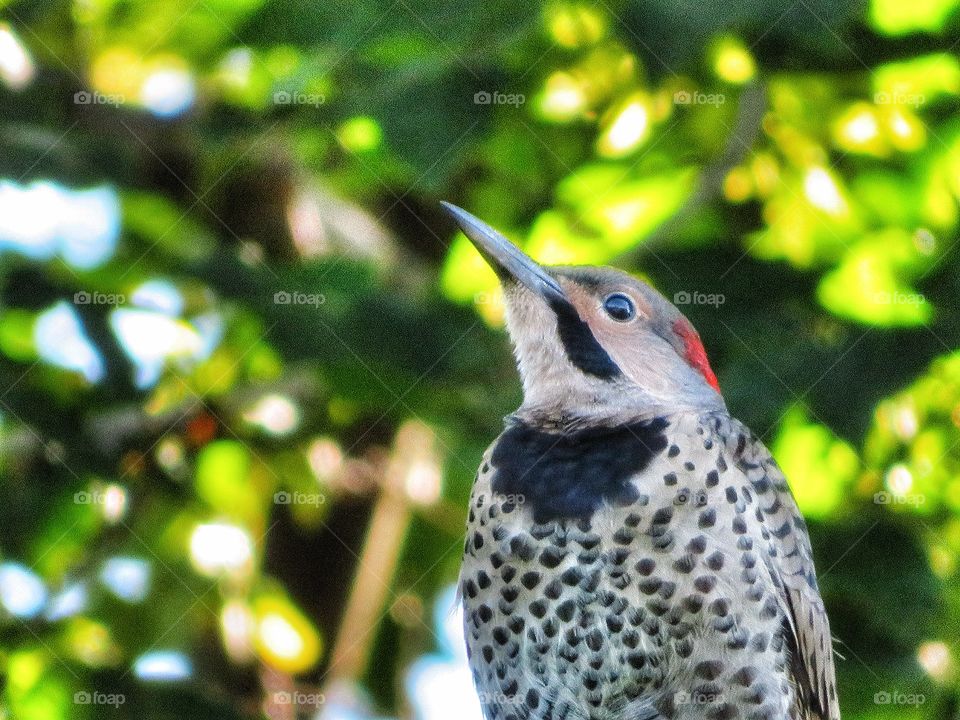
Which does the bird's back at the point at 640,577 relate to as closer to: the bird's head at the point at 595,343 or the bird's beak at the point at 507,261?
the bird's head at the point at 595,343

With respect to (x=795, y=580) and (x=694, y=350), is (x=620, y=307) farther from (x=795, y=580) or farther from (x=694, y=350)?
(x=795, y=580)

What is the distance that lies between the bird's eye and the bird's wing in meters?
0.41

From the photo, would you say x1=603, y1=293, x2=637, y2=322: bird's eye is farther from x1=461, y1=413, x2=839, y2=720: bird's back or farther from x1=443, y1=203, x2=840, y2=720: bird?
x1=461, y1=413, x2=839, y2=720: bird's back

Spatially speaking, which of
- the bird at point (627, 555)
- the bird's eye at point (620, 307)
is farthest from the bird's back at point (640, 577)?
the bird's eye at point (620, 307)

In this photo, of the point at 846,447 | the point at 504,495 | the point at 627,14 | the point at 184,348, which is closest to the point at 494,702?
the point at 504,495

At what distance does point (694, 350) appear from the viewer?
128 inches

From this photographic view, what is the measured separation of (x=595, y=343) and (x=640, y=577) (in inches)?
24.9

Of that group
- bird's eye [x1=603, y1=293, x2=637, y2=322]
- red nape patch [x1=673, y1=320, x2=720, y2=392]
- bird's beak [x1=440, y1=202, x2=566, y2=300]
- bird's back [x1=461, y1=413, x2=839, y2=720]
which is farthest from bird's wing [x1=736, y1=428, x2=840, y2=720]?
bird's beak [x1=440, y1=202, x2=566, y2=300]

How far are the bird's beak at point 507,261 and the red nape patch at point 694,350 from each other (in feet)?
1.01

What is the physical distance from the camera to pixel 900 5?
3.68 m

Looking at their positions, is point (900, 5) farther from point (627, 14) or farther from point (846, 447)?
point (846, 447)

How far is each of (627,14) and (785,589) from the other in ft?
4.84

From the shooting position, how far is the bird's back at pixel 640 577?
2.84 meters

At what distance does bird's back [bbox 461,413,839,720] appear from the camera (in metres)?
2.84
